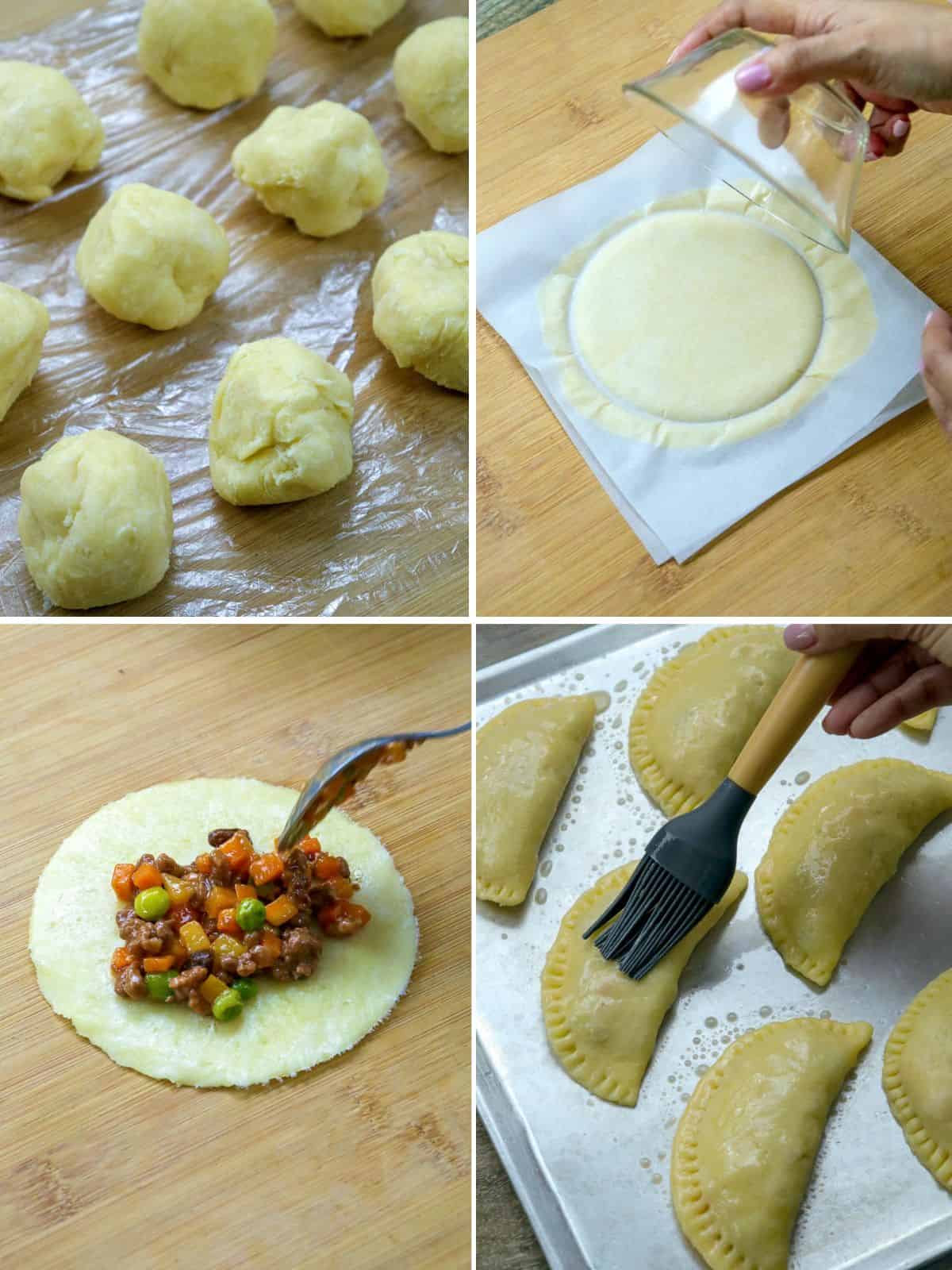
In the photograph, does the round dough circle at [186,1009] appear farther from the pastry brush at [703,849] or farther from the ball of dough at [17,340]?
the ball of dough at [17,340]

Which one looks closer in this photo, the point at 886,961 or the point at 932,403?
the point at 932,403

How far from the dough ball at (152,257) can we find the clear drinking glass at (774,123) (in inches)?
29.1

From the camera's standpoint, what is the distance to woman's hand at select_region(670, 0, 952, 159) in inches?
56.7

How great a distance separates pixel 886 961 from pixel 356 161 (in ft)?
5.14

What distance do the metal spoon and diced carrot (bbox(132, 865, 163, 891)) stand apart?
0.89 feet

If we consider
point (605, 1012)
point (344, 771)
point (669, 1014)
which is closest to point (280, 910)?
point (344, 771)

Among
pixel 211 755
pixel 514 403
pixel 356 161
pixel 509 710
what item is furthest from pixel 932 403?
pixel 211 755

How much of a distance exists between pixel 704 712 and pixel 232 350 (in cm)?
100

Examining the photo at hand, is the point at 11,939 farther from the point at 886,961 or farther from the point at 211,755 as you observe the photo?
the point at 886,961

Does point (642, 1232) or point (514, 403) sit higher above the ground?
point (514, 403)

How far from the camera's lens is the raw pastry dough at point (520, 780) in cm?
182

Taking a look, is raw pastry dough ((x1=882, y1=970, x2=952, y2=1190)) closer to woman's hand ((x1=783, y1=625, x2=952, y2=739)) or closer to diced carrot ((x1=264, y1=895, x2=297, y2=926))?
woman's hand ((x1=783, y1=625, x2=952, y2=739))

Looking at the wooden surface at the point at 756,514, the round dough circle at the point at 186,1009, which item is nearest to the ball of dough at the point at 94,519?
the round dough circle at the point at 186,1009

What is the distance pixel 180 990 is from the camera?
1624mm
